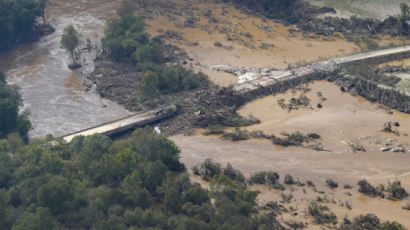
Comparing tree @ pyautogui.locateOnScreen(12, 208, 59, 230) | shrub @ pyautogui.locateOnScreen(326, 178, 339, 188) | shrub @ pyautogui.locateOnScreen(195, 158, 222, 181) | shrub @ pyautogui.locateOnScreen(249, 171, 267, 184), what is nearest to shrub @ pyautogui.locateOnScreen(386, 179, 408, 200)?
shrub @ pyautogui.locateOnScreen(326, 178, 339, 188)

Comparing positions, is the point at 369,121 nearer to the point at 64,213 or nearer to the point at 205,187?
the point at 205,187

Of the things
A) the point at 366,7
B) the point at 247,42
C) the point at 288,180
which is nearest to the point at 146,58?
the point at 247,42

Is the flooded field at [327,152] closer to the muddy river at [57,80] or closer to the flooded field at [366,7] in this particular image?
the muddy river at [57,80]

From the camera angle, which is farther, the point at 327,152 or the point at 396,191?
the point at 327,152

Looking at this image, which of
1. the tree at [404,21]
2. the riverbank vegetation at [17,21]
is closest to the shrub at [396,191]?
the tree at [404,21]

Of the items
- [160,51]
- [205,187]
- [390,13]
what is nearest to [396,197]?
[205,187]

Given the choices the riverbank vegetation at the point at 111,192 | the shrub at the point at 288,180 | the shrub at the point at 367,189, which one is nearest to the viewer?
the riverbank vegetation at the point at 111,192

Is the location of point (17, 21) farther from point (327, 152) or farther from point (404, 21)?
point (404, 21)

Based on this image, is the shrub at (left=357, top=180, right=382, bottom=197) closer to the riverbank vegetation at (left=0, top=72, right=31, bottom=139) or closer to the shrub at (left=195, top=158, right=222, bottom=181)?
the shrub at (left=195, top=158, right=222, bottom=181)
